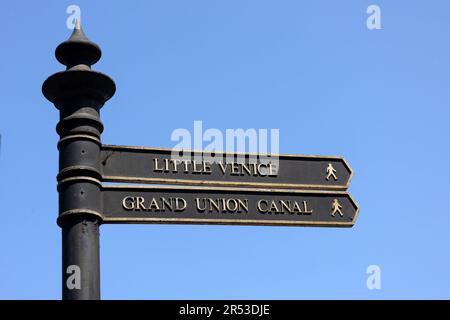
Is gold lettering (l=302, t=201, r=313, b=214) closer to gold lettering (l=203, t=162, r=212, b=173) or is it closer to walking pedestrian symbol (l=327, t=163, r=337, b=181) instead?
walking pedestrian symbol (l=327, t=163, r=337, b=181)

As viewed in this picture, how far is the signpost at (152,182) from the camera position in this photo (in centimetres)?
773

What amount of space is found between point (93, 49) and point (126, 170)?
947 millimetres

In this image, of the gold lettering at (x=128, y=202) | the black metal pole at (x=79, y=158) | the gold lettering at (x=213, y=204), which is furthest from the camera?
the gold lettering at (x=213, y=204)

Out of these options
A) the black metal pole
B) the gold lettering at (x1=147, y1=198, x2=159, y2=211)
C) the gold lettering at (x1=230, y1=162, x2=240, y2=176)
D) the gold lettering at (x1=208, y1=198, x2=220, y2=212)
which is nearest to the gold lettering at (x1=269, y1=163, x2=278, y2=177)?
the gold lettering at (x1=230, y1=162, x2=240, y2=176)

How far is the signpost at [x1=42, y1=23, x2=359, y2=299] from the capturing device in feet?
25.4

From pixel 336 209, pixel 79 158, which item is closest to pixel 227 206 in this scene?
pixel 336 209

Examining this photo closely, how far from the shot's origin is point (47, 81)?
315 inches

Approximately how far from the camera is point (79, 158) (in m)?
7.82

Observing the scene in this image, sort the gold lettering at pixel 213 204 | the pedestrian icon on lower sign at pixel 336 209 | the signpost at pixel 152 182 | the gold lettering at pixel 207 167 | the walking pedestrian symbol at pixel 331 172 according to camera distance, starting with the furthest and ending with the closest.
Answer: the walking pedestrian symbol at pixel 331 172, the pedestrian icon on lower sign at pixel 336 209, the gold lettering at pixel 207 167, the gold lettering at pixel 213 204, the signpost at pixel 152 182

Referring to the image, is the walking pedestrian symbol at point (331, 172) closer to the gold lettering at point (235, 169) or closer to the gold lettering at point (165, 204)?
the gold lettering at point (235, 169)

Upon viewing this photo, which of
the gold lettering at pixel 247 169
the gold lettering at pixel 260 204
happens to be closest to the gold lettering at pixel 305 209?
the gold lettering at pixel 260 204

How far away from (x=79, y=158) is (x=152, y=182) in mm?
570
